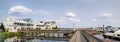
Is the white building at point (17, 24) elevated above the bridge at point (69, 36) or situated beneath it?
elevated above

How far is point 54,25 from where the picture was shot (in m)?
106

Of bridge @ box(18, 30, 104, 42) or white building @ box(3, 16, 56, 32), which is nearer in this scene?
bridge @ box(18, 30, 104, 42)

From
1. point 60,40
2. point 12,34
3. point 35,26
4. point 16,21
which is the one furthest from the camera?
point 35,26

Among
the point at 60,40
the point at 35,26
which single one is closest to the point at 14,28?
the point at 35,26

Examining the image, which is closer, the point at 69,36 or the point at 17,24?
→ the point at 69,36

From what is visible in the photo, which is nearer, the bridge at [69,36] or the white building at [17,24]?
the bridge at [69,36]

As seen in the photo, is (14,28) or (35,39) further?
(14,28)

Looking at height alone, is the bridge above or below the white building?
below

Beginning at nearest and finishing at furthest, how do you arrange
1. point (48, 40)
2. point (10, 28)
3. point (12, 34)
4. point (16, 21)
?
point (48, 40), point (12, 34), point (10, 28), point (16, 21)

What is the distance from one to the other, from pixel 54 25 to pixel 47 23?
13.5 feet

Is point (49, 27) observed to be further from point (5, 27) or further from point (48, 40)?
point (48, 40)

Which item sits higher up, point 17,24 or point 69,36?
point 17,24

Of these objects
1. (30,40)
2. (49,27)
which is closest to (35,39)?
(30,40)

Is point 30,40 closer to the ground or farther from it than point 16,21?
closer to the ground
